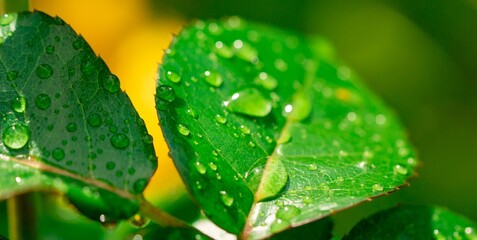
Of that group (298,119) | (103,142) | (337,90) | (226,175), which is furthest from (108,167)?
(337,90)

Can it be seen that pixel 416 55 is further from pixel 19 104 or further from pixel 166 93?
pixel 19 104

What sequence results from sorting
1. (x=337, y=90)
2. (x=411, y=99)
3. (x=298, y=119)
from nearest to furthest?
(x=298, y=119)
(x=337, y=90)
(x=411, y=99)

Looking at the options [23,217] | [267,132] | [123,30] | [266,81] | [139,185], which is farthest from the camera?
[123,30]

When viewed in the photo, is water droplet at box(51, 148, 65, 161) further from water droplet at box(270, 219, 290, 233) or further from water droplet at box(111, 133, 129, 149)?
water droplet at box(270, 219, 290, 233)

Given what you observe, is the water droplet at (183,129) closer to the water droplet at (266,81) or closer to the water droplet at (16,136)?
the water droplet at (16,136)

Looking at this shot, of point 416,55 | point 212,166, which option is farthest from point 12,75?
point 416,55

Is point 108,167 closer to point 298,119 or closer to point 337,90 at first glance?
point 298,119

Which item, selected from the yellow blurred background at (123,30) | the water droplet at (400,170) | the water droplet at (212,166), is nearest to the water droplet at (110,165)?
the water droplet at (212,166)
